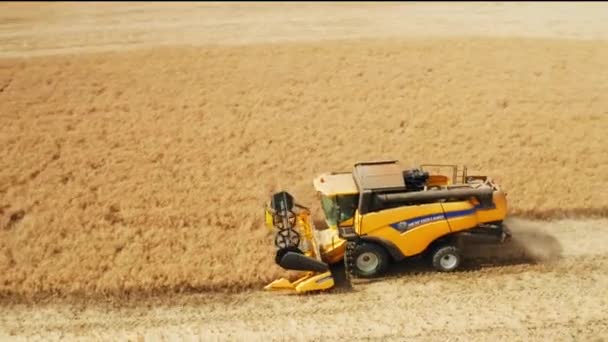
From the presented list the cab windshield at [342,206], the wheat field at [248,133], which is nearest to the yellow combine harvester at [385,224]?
the cab windshield at [342,206]

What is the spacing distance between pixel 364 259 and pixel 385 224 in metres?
0.78

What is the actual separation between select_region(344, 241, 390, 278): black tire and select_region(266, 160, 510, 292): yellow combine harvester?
0.02 metres

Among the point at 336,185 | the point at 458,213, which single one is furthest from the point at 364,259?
the point at 458,213

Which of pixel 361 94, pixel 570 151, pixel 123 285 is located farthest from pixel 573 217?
pixel 123 285

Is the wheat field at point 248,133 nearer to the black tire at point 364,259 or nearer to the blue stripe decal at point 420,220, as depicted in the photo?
the black tire at point 364,259

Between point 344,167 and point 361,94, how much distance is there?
3944mm

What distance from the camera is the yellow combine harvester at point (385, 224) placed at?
35.5 ft

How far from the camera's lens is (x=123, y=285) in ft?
36.9

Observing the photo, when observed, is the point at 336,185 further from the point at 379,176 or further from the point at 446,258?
the point at 446,258

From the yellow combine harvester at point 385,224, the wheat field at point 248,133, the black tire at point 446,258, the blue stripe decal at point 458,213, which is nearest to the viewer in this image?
the yellow combine harvester at point 385,224

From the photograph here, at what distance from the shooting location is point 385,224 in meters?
10.9

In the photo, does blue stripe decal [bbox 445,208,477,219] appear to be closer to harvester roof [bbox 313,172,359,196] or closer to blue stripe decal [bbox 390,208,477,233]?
blue stripe decal [bbox 390,208,477,233]

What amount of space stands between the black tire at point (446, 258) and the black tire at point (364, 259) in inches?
33.5

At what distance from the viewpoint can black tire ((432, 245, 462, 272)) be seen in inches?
441
